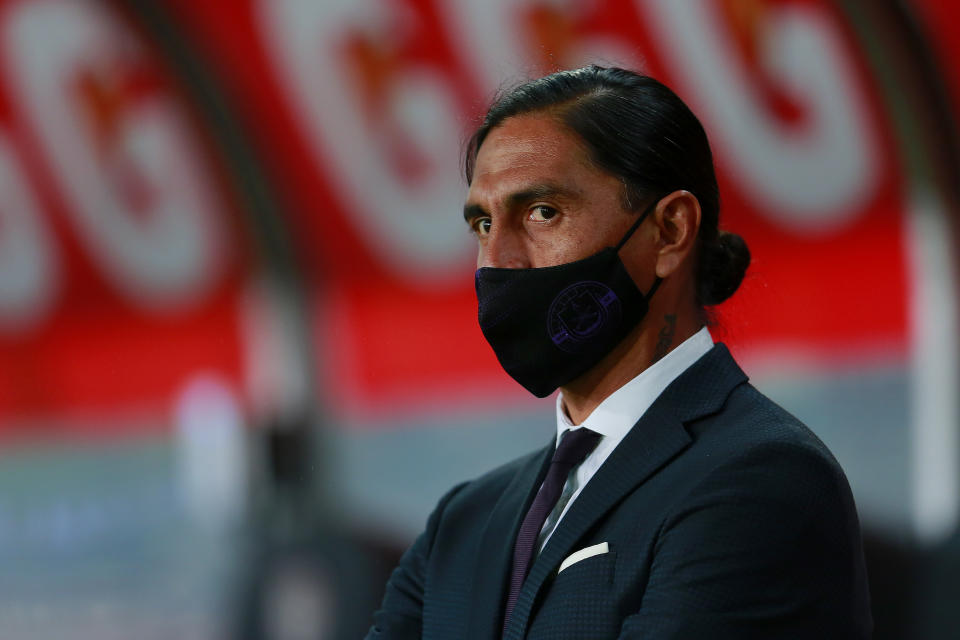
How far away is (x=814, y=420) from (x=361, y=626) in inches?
60.9

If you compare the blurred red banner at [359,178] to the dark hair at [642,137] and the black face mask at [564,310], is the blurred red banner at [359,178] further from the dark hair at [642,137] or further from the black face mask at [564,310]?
the black face mask at [564,310]

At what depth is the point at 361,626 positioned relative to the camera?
4.04 m

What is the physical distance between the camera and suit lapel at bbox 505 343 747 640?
136cm

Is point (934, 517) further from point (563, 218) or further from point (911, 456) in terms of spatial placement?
point (563, 218)

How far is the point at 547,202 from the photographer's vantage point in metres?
1.47

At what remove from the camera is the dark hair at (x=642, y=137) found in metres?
1.48

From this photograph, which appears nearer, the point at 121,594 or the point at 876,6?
the point at 876,6

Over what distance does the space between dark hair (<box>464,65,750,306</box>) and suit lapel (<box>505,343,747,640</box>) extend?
0.50ft

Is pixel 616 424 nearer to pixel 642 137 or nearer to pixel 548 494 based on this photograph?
pixel 548 494

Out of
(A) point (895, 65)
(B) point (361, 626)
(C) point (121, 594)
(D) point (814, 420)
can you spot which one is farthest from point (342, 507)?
(A) point (895, 65)

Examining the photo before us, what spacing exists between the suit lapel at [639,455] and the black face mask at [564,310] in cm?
10

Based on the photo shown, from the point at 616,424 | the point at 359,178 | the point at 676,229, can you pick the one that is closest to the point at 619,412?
the point at 616,424

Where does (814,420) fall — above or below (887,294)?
below

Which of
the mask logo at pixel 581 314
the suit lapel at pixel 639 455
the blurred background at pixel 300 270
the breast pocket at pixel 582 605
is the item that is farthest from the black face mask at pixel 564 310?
the blurred background at pixel 300 270
